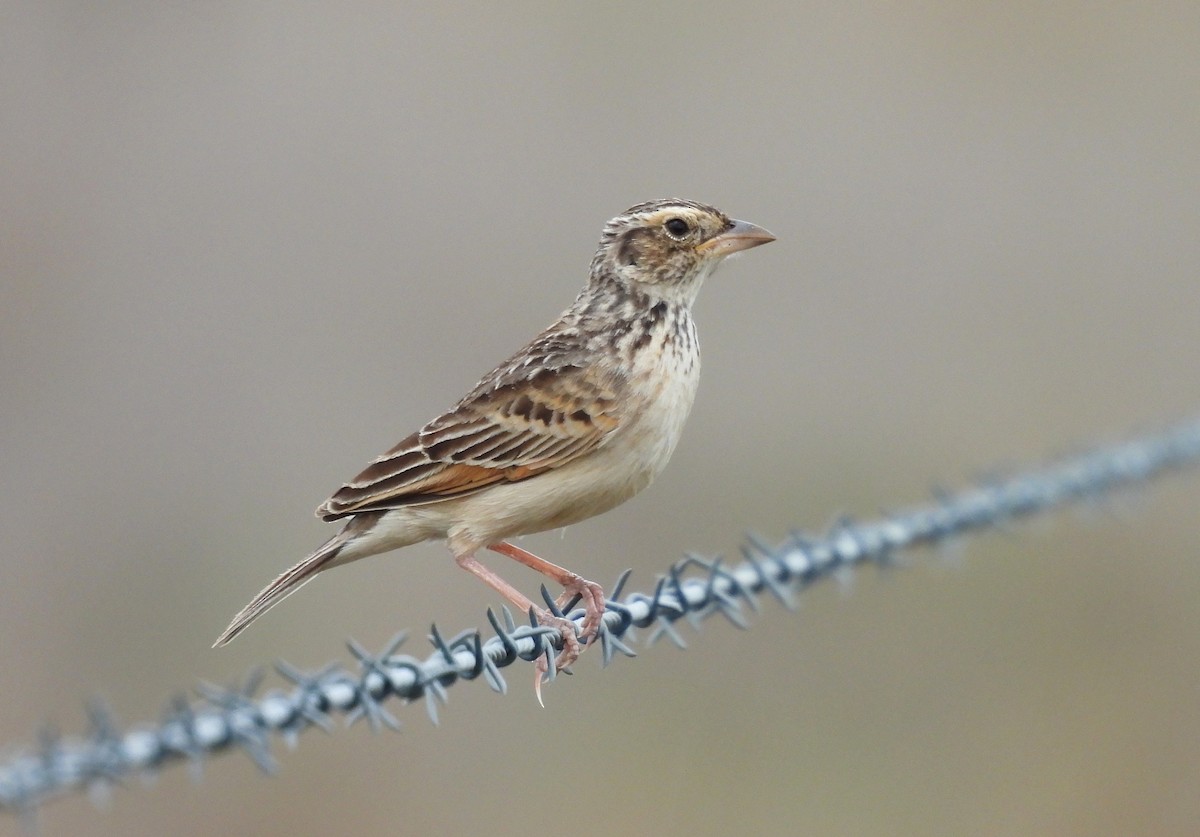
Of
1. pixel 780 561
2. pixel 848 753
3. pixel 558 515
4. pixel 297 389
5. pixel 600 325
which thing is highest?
pixel 297 389

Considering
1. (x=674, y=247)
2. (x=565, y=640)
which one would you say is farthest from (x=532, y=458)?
(x=674, y=247)

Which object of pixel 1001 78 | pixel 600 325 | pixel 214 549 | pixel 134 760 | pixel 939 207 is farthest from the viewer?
pixel 1001 78

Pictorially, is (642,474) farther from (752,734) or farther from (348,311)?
(348,311)

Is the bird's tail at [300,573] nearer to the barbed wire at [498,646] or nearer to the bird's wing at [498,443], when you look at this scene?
the bird's wing at [498,443]

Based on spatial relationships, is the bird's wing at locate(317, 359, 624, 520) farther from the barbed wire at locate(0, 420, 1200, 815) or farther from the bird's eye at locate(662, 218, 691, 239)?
the bird's eye at locate(662, 218, 691, 239)

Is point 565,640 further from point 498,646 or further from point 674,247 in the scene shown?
point 674,247

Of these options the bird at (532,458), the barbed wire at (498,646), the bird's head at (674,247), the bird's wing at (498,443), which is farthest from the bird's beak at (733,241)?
the barbed wire at (498,646)

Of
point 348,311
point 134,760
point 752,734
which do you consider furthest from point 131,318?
point 134,760
